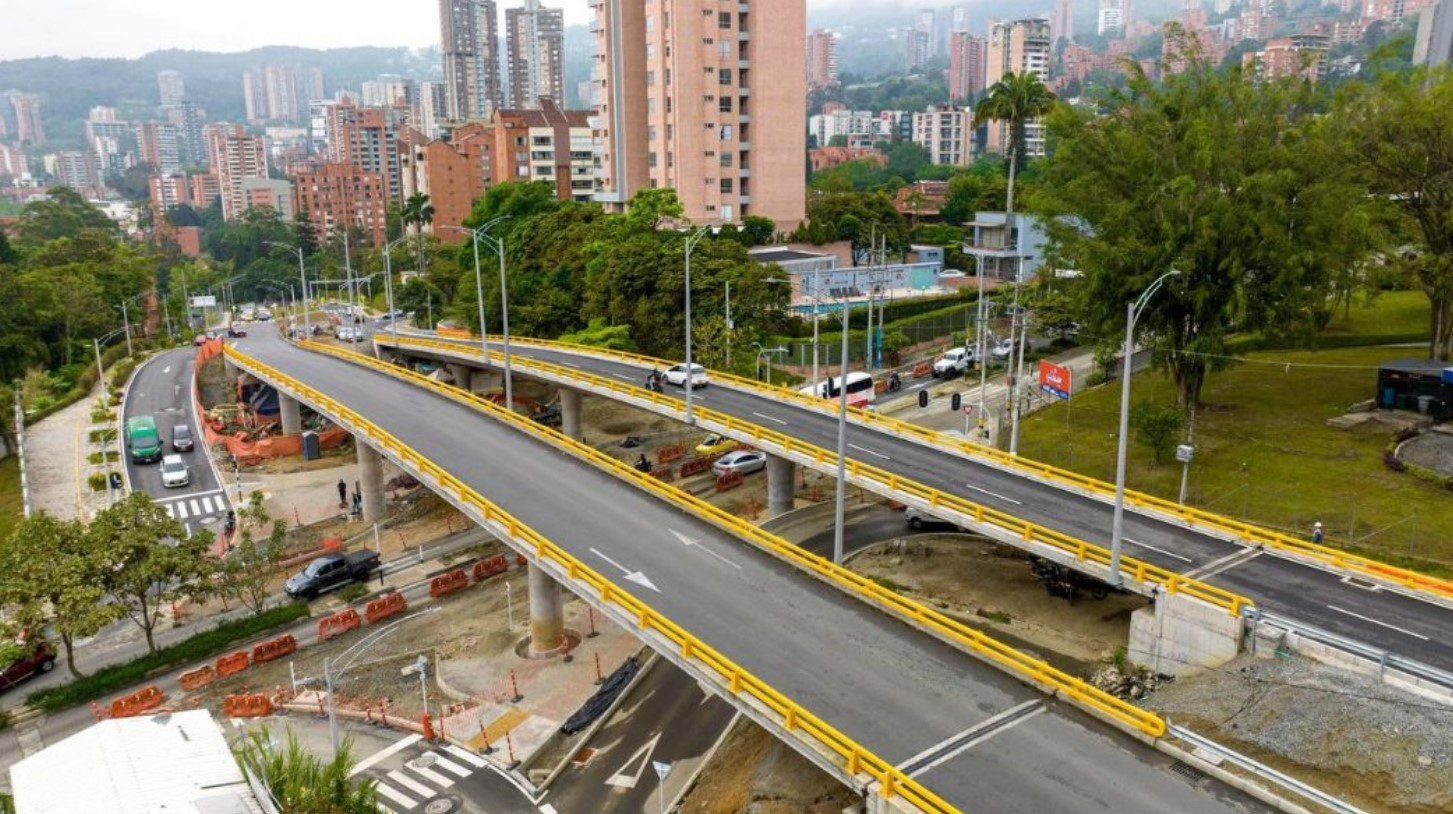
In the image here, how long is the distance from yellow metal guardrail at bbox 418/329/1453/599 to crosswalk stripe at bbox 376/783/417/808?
24.8 meters

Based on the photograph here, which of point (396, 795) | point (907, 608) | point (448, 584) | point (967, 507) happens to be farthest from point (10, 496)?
point (907, 608)

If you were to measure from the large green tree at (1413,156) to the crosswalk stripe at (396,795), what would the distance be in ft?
166

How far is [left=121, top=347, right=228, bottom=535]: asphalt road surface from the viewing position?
55.5 metres

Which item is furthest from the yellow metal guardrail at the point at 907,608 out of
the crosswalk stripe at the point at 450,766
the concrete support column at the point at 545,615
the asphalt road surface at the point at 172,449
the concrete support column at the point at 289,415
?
the concrete support column at the point at 289,415

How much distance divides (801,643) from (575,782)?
8441 millimetres

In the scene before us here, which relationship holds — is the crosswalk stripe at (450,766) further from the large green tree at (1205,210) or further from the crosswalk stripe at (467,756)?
the large green tree at (1205,210)

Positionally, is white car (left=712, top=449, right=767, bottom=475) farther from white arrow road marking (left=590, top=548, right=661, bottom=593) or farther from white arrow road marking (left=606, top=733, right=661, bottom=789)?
white arrow road marking (left=606, top=733, right=661, bottom=789)

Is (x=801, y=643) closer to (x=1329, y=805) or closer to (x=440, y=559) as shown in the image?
(x=1329, y=805)

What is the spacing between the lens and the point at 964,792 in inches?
785

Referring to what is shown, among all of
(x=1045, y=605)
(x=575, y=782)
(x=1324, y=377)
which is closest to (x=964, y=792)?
(x=575, y=782)

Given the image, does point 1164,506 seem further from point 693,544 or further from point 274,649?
point 274,649

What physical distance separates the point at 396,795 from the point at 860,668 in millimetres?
14286

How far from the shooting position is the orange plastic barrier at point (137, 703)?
110 ft

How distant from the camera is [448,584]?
43781 mm
